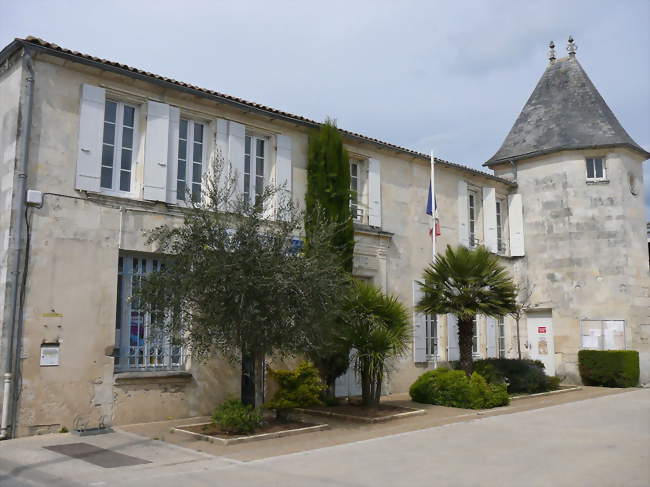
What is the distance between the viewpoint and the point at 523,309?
1764 cm

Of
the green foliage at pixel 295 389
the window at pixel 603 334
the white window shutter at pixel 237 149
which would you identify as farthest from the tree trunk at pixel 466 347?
the window at pixel 603 334

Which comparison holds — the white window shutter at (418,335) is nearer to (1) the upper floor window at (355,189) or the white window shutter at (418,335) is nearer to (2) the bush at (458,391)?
(2) the bush at (458,391)

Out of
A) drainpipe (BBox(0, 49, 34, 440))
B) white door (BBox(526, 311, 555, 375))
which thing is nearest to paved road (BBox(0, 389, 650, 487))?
drainpipe (BBox(0, 49, 34, 440))

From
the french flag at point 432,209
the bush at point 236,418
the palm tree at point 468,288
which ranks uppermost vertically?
the french flag at point 432,209

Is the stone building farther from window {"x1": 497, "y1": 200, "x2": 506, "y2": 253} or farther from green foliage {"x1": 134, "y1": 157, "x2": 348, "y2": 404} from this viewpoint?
green foliage {"x1": 134, "y1": 157, "x2": 348, "y2": 404}

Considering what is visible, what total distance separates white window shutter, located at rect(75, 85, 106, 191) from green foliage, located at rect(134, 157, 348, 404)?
1.64 meters

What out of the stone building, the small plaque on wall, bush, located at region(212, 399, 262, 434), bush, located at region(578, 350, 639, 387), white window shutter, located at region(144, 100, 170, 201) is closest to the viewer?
bush, located at region(212, 399, 262, 434)

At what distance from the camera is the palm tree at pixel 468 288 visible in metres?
12.2

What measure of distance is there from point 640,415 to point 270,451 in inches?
265

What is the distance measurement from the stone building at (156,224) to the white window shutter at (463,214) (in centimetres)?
4

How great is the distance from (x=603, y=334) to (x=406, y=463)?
11.3 metres

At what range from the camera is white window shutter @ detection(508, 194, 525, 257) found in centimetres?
1803

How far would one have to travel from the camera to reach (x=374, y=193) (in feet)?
46.6

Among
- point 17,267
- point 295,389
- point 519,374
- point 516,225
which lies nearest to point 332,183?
point 295,389
